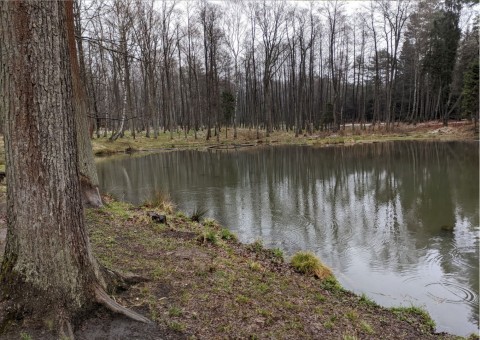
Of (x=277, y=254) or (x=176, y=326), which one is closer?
(x=176, y=326)

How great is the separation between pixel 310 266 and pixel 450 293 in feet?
6.99

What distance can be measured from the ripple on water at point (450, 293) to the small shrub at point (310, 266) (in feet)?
5.08

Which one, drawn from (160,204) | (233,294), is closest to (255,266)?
(233,294)

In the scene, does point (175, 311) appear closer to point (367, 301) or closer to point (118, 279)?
point (118, 279)

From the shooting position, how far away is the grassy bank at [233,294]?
12.5 feet

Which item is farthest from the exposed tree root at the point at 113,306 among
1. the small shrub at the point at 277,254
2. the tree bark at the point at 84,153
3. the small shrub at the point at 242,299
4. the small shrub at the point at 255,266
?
the tree bark at the point at 84,153

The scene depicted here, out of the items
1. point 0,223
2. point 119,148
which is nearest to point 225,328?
point 0,223

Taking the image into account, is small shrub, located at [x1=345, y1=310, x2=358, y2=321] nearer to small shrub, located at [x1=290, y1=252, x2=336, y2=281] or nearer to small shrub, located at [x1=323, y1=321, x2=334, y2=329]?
small shrub, located at [x1=323, y1=321, x2=334, y2=329]

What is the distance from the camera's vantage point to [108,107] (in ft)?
Result: 150

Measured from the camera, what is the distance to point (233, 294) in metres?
4.53

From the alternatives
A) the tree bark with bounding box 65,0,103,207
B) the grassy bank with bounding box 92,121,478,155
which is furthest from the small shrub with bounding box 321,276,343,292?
the grassy bank with bounding box 92,121,478,155

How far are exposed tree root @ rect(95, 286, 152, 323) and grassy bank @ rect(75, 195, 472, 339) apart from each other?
0.18m

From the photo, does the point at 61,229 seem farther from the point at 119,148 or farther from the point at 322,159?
the point at 119,148

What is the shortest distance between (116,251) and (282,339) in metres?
2.82
